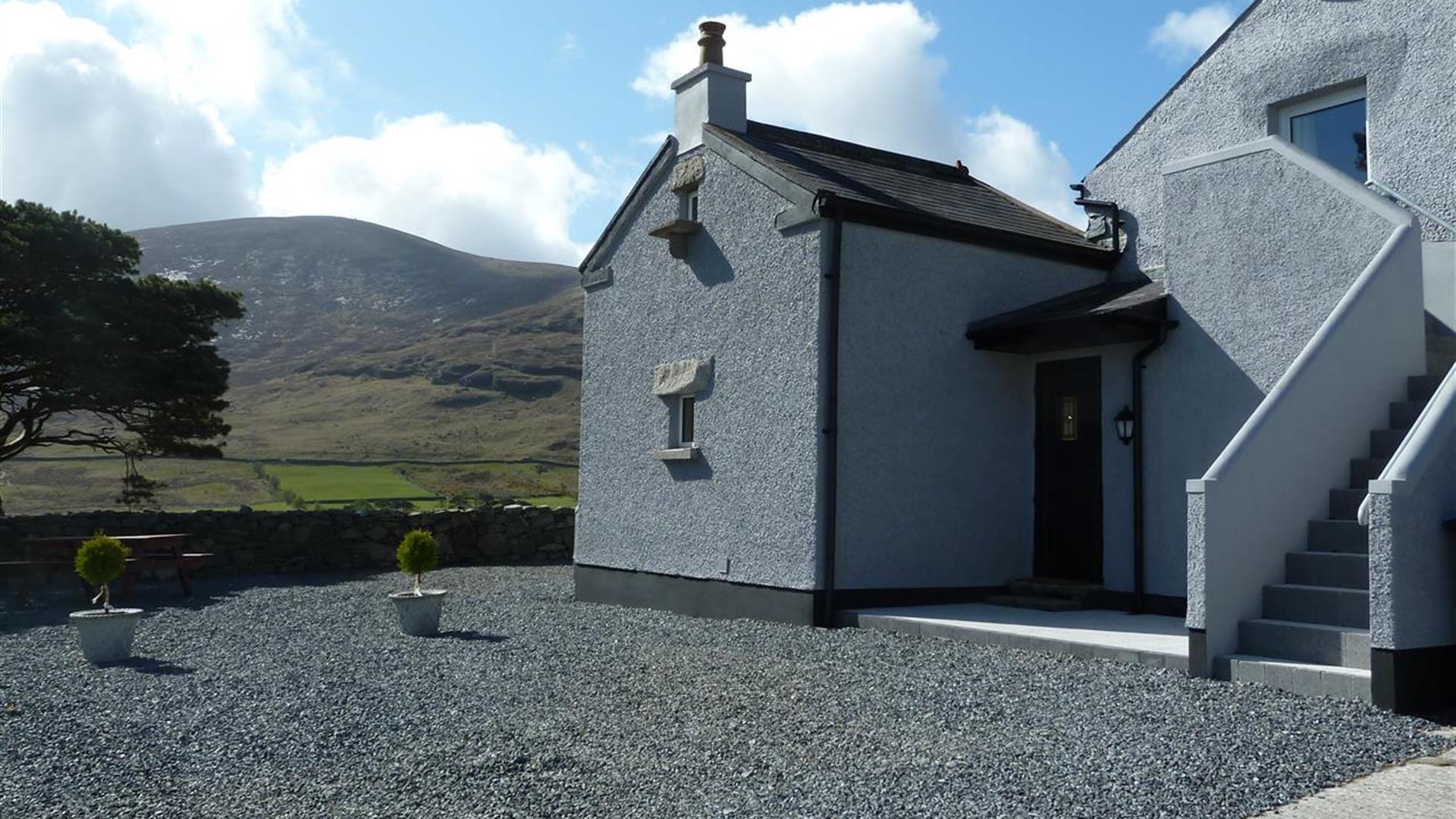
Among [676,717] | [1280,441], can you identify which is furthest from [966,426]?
[676,717]

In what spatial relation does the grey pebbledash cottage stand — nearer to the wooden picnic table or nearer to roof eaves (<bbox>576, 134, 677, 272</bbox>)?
roof eaves (<bbox>576, 134, 677, 272</bbox>)

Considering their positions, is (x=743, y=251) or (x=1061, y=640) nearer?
(x=1061, y=640)

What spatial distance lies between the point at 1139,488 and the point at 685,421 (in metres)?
4.85

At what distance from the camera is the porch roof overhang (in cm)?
959

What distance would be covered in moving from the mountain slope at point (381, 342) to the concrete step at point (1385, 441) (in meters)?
48.9

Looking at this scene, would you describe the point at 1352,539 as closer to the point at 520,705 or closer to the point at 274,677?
the point at 520,705

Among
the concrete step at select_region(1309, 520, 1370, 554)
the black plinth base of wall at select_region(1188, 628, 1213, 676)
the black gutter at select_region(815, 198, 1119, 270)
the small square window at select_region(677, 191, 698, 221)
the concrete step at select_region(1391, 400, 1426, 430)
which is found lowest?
the black plinth base of wall at select_region(1188, 628, 1213, 676)

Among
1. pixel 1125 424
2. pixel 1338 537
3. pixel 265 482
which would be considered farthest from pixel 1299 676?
pixel 265 482

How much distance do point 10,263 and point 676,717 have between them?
16095 millimetres

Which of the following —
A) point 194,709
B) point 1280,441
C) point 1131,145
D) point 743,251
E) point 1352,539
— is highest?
point 1131,145

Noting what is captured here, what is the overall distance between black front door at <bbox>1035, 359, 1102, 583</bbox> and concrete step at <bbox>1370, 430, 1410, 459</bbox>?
294cm

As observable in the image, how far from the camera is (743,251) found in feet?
37.0

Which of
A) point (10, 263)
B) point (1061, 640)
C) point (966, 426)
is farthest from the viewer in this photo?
point (10, 263)

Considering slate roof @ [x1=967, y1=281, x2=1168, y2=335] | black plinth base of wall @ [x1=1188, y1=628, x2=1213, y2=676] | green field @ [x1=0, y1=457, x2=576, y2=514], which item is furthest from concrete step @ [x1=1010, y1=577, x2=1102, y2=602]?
green field @ [x1=0, y1=457, x2=576, y2=514]
